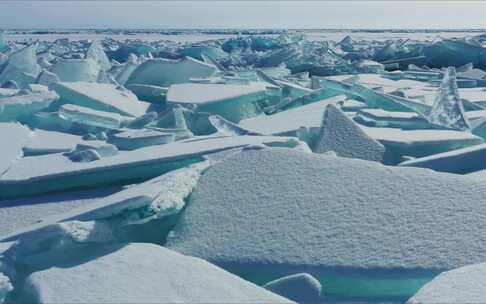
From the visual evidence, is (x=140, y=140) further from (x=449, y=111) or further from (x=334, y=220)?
(x=449, y=111)

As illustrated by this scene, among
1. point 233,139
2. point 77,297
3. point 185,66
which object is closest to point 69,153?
point 233,139

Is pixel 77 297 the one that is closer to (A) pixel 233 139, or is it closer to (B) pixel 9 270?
(B) pixel 9 270

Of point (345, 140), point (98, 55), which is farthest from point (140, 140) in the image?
point (98, 55)

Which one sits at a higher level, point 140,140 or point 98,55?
point 140,140

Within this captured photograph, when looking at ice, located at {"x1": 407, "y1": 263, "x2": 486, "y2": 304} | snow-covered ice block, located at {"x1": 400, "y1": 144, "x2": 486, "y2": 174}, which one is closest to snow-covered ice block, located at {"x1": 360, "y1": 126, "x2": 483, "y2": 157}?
snow-covered ice block, located at {"x1": 400, "y1": 144, "x2": 486, "y2": 174}

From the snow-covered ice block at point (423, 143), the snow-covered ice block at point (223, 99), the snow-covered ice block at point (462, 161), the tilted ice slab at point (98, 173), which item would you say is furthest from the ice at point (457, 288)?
the snow-covered ice block at point (223, 99)

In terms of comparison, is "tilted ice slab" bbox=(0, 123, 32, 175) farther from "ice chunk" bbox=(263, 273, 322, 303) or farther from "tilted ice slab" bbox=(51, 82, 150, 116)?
"ice chunk" bbox=(263, 273, 322, 303)

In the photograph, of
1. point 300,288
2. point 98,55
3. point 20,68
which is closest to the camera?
point 300,288
